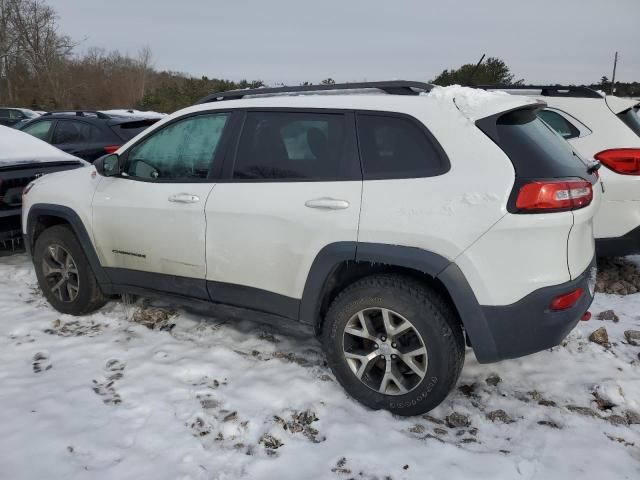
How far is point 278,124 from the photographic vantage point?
3.00 metres

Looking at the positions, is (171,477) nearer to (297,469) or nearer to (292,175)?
(297,469)

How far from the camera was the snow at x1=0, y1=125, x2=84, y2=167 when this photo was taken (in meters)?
5.07

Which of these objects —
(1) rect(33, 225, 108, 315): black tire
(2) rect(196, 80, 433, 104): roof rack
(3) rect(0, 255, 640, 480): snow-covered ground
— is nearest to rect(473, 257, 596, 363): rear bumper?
(3) rect(0, 255, 640, 480): snow-covered ground

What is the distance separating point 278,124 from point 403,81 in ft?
2.59

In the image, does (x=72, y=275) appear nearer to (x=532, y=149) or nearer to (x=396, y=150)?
(x=396, y=150)

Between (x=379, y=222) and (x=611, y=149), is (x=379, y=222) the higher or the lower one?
the lower one

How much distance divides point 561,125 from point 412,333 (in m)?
2.85

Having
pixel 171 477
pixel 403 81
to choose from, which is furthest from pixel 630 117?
pixel 171 477

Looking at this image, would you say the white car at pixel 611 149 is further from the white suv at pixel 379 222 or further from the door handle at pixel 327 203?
the door handle at pixel 327 203

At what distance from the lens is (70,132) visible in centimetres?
760

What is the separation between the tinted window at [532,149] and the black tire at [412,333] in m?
0.78

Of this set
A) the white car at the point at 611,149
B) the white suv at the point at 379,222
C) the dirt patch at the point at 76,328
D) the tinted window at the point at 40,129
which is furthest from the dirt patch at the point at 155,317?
the tinted window at the point at 40,129

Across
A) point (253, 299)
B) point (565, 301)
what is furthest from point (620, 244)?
point (253, 299)

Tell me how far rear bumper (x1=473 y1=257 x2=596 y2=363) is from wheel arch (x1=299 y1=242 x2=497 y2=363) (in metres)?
0.02
